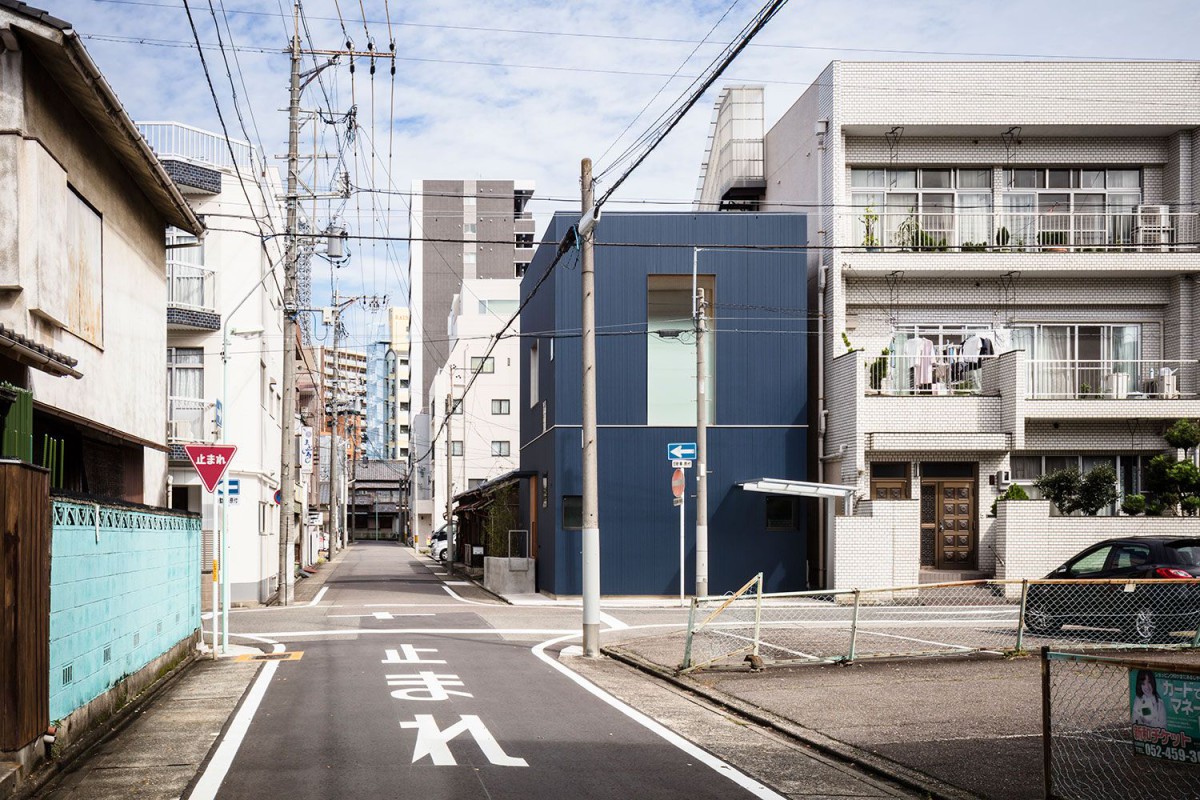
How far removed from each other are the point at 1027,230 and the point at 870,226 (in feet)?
13.9

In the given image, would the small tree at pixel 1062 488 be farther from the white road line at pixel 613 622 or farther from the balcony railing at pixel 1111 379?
the white road line at pixel 613 622

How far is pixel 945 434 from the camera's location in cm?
2873

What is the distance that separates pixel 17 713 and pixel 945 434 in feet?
77.9

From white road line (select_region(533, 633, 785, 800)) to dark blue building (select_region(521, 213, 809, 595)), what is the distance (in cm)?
1352

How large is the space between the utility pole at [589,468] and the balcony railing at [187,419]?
1463cm

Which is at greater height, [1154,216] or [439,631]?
[1154,216]

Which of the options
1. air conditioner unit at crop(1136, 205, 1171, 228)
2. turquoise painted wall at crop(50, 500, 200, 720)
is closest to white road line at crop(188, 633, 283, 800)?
turquoise painted wall at crop(50, 500, 200, 720)

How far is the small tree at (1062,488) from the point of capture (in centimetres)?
2784

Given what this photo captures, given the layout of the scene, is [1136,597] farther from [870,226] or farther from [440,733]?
[870,226]

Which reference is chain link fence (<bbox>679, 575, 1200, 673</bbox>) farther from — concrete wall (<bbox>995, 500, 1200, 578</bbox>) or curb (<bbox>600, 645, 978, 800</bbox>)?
concrete wall (<bbox>995, 500, 1200, 578</bbox>)

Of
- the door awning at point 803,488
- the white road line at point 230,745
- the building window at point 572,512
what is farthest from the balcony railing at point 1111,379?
the white road line at point 230,745

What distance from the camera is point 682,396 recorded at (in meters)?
30.8

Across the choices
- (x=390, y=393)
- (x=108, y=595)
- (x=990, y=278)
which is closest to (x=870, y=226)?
(x=990, y=278)

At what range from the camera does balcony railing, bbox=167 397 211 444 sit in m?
29.4
